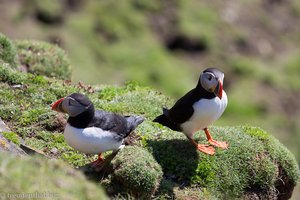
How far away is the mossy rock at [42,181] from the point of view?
6.72m

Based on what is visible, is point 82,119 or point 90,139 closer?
point 90,139

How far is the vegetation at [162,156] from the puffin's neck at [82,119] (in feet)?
2.42

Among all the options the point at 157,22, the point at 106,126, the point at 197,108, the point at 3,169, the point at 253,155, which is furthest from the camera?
the point at 157,22

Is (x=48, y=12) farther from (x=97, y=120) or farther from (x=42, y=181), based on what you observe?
(x=42, y=181)

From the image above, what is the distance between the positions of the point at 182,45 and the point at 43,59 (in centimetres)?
1931

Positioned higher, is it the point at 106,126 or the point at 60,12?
the point at 60,12

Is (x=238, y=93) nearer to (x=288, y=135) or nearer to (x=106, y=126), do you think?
(x=288, y=135)

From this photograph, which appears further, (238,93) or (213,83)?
→ (238,93)

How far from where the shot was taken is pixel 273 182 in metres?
10.7

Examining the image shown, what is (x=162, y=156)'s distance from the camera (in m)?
10.0

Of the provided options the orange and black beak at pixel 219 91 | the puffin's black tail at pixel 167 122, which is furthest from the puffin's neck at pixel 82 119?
the orange and black beak at pixel 219 91

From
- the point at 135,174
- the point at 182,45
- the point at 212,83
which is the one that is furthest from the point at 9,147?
the point at 182,45

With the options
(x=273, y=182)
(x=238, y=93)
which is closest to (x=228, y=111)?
(x=238, y=93)

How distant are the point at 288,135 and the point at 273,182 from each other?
1731 centimetres
